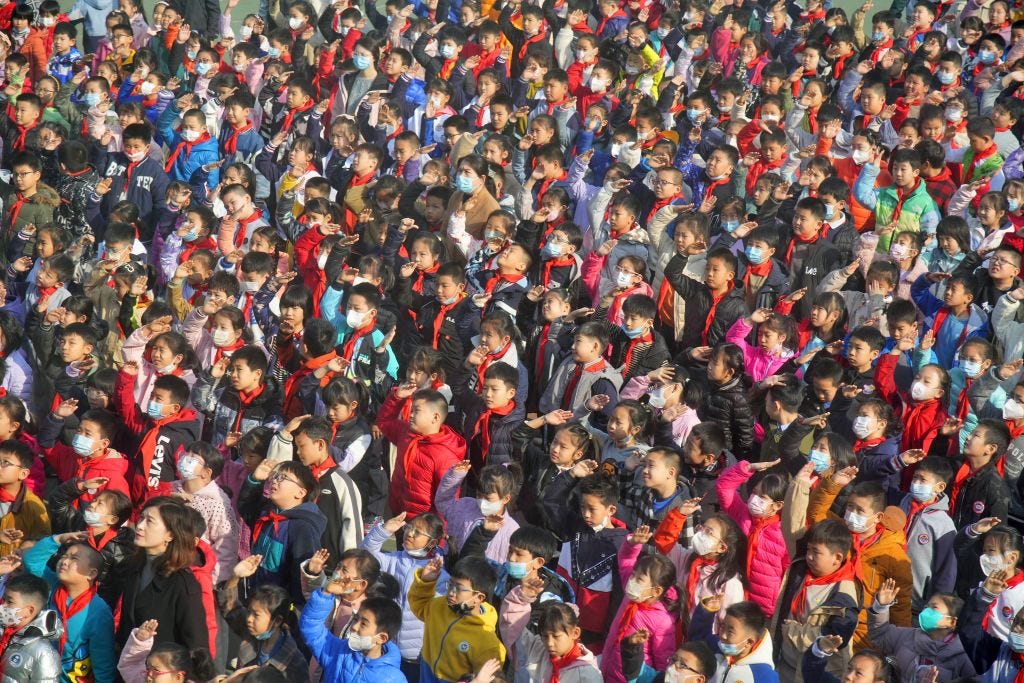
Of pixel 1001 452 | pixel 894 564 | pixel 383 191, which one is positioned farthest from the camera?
pixel 383 191

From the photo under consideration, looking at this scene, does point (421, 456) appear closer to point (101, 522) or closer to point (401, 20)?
point (101, 522)

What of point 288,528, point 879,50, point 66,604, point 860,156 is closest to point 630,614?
point 288,528

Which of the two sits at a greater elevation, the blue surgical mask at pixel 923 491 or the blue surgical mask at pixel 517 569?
the blue surgical mask at pixel 923 491

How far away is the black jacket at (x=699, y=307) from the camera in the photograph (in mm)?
10156

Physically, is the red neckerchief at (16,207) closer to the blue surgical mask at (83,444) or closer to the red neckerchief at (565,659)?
the blue surgical mask at (83,444)

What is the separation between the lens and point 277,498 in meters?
7.74

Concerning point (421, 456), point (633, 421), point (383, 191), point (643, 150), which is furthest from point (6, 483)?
point (643, 150)

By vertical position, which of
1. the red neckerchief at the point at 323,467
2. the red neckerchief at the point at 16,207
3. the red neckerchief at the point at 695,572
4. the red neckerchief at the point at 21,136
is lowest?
the red neckerchief at the point at 21,136

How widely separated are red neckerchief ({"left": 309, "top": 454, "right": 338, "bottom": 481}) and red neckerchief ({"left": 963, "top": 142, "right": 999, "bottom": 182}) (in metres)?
6.85

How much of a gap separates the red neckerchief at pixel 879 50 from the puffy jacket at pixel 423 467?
8.25m

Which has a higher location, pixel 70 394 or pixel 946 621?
pixel 946 621

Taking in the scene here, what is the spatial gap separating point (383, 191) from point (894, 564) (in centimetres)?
608

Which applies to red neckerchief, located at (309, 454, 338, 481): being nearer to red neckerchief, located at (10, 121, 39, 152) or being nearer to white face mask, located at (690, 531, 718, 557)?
white face mask, located at (690, 531, 718, 557)

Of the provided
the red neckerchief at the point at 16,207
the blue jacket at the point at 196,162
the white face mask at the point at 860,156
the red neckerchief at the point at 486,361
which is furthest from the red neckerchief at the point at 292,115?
the red neckerchief at the point at 486,361
